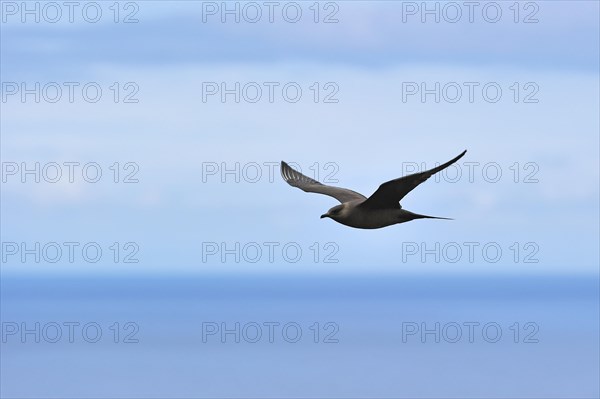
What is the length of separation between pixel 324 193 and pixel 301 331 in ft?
265

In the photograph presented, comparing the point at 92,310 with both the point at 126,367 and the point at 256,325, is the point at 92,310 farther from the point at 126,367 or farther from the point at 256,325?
the point at 126,367

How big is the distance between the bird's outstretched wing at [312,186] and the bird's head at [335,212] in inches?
50.6

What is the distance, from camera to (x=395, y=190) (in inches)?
698

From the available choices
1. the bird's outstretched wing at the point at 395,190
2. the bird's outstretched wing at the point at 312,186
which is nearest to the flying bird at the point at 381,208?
the bird's outstretched wing at the point at 395,190

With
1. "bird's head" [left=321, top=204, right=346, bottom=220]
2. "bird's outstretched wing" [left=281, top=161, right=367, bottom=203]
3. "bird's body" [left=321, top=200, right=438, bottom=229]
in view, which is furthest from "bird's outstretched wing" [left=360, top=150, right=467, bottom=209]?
"bird's outstretched wing" [left=281, top=161, right=367, bottom=203]

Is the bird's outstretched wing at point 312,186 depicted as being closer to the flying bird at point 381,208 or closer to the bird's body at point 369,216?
the flying bird at point 381,208

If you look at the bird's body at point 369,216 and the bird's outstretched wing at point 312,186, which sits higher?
the bird's outstretched wing at point 312,186

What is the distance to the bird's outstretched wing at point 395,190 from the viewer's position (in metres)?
16.8

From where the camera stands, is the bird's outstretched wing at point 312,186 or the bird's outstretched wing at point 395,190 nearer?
the bird's outstretched wing at point 395,190

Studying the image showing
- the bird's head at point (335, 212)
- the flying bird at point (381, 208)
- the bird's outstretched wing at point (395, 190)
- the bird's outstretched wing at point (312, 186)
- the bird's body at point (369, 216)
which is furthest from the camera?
the bird's outstretched wing at point (312, 186)

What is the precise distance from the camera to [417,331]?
344 ft

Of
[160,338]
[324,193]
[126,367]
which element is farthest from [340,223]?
[160,338]

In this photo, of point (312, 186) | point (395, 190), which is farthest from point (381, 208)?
point (312, 186)

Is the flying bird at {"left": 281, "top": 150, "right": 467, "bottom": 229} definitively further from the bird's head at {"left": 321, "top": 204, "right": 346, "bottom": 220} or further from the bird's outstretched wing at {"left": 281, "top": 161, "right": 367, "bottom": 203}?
the bird's outstretched wing at {"left": 281, "top": 161, "right": 367, "bottom": 203}
